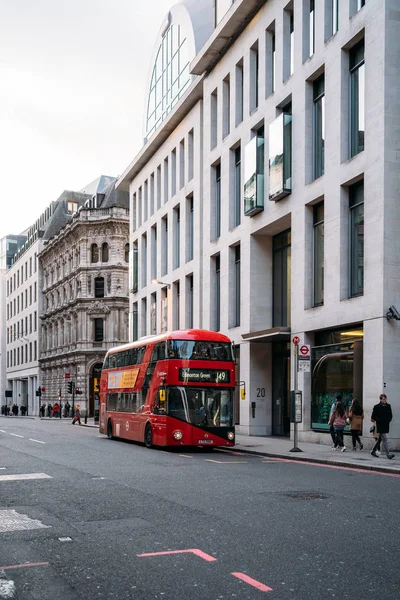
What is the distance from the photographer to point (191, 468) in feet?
58.7

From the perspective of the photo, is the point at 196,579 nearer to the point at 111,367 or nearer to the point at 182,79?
the point at 111,367

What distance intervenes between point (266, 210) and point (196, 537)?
24.6 meters

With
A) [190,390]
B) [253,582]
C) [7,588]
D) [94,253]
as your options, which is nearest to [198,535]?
[253,582]

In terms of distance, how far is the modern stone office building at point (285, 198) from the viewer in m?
23.5

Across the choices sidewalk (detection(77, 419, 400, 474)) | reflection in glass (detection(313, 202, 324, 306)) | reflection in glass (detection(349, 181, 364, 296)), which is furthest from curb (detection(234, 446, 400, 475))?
reflection in glass (detection(313, 202, 324, 306))

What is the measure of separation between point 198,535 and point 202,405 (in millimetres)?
14978

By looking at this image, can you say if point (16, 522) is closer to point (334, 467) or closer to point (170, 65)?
point (334, 467)

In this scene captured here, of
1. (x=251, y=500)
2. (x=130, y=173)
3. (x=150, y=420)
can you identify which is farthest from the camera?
(x=130, y=173)

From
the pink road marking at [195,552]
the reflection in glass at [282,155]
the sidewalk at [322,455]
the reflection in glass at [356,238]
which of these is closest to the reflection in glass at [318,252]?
the reflection in glass at [282,155]

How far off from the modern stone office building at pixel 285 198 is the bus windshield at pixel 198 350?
2.82 metres

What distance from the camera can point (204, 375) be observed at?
79.1 feet

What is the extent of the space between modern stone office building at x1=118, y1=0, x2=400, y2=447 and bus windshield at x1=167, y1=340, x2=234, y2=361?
2.82 meters

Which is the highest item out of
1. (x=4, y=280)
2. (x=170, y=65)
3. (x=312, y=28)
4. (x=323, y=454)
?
(x=170, y=65)

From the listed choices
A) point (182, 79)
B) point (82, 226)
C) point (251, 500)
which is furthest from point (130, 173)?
point (251, 500)
